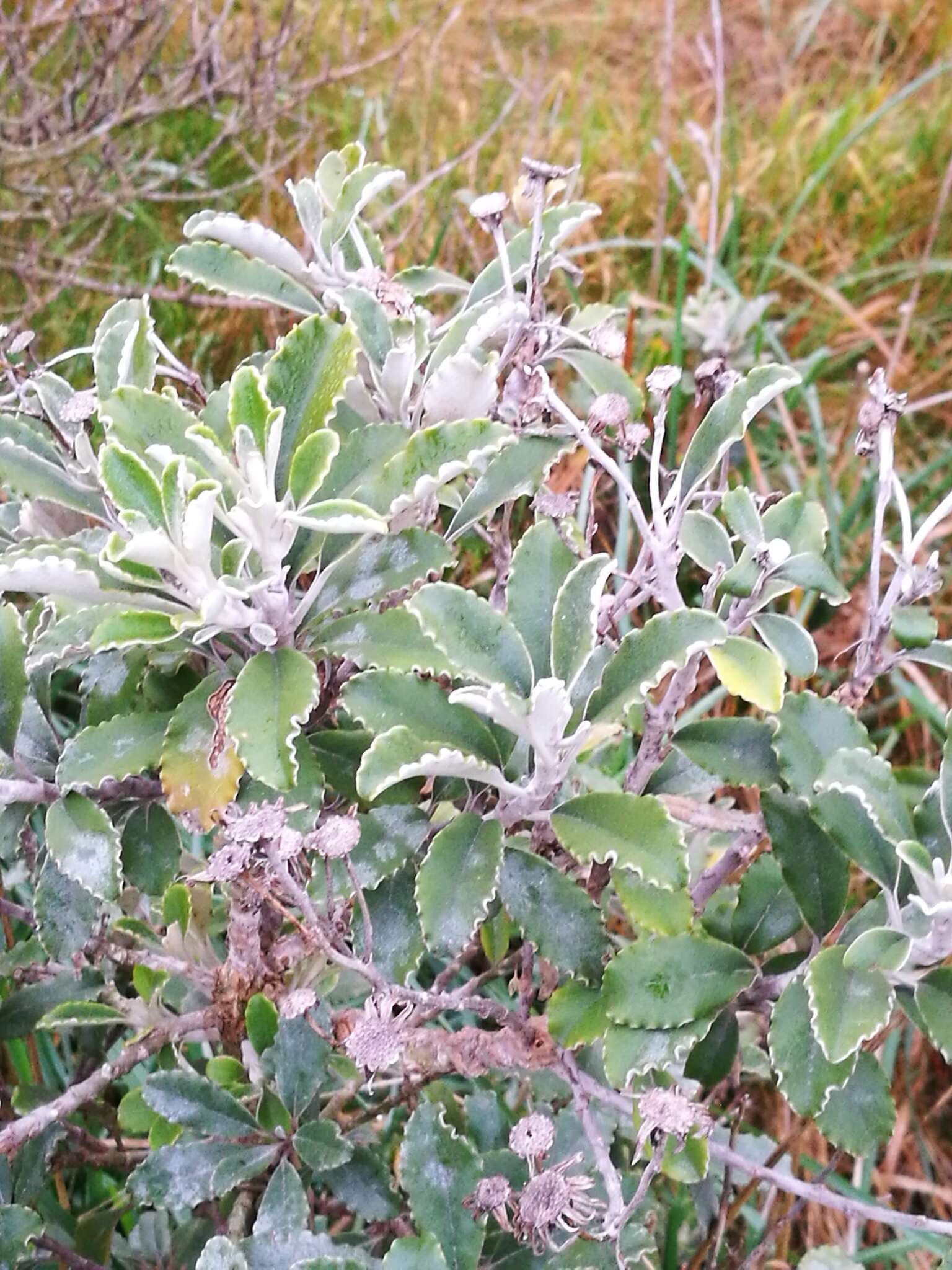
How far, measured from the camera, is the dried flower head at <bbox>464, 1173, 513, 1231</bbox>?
0.60 meters

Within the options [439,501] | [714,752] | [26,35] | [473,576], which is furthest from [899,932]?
[26,35]

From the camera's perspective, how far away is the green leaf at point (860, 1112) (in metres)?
0.62

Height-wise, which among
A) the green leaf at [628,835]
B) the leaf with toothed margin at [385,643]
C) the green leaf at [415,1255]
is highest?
the leaf with toothed margin at [385,643]

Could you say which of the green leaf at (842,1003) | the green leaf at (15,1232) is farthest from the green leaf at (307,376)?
the green leaf at (15,1232)

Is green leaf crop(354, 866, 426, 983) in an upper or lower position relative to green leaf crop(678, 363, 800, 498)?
lower

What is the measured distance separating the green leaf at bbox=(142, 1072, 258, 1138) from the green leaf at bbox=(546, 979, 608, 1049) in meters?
0.25

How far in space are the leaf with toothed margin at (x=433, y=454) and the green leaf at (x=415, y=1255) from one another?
0.44 metres

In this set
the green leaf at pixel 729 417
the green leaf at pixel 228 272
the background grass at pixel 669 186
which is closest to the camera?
the green leaf at pixel 729 417

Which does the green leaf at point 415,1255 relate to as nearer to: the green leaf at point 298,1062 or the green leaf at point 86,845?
the green leaf at point 298,1062

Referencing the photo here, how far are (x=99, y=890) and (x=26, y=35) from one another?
5.45ft

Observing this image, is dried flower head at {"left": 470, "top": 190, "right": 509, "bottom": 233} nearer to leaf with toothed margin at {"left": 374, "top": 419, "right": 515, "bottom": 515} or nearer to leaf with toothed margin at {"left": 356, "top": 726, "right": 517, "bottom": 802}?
leaf with toothed margin at {"left": 374, "top": 419, "right": 515, "bottom": 515}

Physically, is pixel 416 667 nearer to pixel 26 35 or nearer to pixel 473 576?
pixel 473 576

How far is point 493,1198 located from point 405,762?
0.91 feet

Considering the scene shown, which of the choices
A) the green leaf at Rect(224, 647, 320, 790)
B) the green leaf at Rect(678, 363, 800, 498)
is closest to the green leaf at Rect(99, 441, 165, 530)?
the green leaf at Rect(224, 647, 320, 790)
